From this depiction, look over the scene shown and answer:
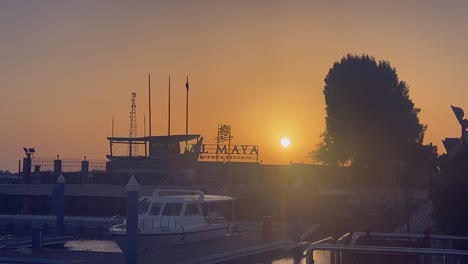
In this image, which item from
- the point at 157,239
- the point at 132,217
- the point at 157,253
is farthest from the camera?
the point at 157,239

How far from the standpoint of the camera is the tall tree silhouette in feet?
211

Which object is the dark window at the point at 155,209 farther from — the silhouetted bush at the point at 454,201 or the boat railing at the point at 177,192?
the silhouetted bush at the point at 454,201

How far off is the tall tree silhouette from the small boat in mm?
34139

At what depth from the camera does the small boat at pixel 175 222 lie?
28516mm

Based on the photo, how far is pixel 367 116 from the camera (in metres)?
65.6

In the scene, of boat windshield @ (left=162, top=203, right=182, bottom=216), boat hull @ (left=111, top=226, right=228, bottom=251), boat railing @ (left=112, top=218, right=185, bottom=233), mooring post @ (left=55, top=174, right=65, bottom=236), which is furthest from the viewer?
mooring post @ (left=55, top=174, right=65, bottom=236)

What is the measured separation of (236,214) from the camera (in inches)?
2053

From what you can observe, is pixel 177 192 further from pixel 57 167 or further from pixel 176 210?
pixel 57 167

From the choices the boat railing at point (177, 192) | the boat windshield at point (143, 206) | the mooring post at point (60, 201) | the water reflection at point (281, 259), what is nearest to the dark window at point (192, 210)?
the boat railing at point (177, 192)

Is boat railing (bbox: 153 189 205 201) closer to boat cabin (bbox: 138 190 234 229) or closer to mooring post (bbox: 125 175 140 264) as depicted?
boat cabin (bbox: 138 190 234 229)

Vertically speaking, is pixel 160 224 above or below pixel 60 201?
below

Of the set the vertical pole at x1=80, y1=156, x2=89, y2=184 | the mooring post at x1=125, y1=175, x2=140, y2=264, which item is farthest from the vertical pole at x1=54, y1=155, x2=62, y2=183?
the mooring post at x1=125, y1=175, x2=140, y2=264

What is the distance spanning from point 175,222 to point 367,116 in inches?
1540

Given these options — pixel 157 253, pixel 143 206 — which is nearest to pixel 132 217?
pixel 157 253
